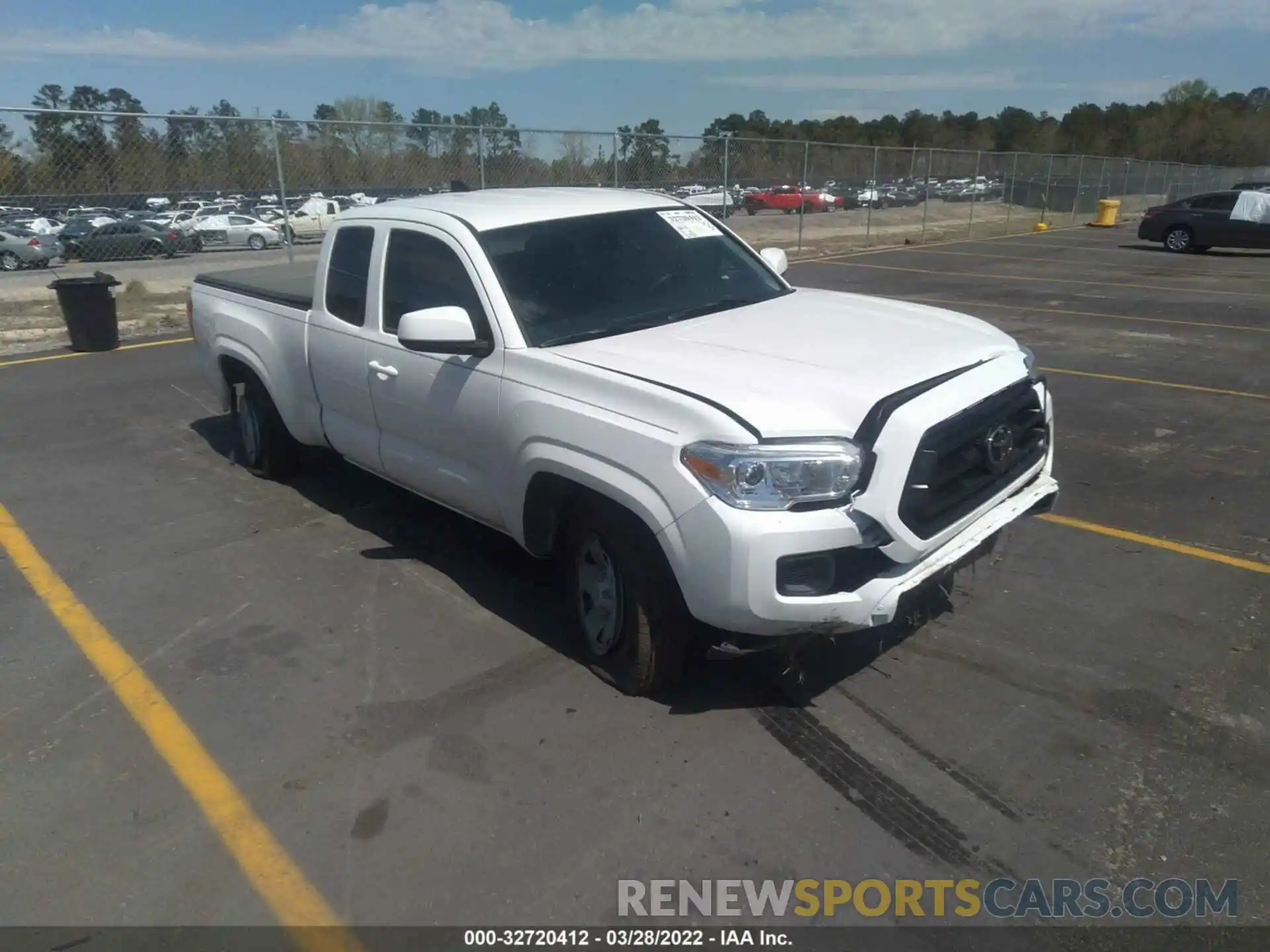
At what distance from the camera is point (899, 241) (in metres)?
26.1

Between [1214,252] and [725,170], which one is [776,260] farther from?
[1214,252]

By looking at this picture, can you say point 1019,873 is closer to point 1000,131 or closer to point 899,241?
point 899,241

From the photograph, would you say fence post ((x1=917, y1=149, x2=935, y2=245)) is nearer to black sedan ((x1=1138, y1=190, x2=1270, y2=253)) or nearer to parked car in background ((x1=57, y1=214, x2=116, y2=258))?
black sedan ((x1=1138, y1=190, x2=1270, y2=253))

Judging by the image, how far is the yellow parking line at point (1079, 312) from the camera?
1237cm

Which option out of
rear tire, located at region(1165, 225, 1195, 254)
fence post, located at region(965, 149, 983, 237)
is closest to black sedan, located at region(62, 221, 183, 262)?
fence post, located at region(965, 149, 983, 237)

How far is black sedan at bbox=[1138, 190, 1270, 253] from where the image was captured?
75.7ft

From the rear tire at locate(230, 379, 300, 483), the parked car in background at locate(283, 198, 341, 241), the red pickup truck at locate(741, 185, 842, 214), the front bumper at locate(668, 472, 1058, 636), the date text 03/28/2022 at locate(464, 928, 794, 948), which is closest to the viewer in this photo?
the date text 03/28/2022 at locate(464, 928, 794, 948)

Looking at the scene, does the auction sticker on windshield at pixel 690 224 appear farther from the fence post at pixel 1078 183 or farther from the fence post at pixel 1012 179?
the fence post at pixel 1078 183

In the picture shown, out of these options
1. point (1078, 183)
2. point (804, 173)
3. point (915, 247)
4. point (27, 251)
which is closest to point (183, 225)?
point (27, 251)

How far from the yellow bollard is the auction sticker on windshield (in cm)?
3301

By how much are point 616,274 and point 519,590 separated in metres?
1.65

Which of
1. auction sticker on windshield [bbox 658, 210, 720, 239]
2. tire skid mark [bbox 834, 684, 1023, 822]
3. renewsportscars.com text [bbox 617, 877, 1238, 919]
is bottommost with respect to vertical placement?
renewsportscars.com text [bbox 617, 877, 1238, 919]

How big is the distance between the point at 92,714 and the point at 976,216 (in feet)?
→ 114

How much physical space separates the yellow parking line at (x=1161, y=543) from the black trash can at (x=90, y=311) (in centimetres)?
983
